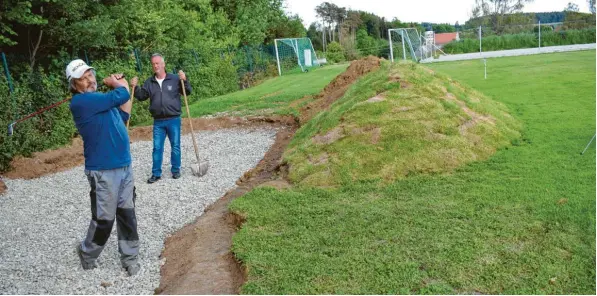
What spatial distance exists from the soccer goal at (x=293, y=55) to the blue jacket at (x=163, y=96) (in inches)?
829

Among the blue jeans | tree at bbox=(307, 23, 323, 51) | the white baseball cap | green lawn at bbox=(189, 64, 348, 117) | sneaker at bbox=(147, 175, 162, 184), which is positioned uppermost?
tree at bbox=(307, 23, 323, 51)

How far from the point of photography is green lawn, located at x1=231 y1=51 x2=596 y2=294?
419cm

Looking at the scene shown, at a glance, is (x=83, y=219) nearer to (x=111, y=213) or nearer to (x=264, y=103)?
(x=111, y=213)

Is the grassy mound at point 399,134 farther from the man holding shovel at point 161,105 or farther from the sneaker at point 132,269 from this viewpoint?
the sneaker at point 132,269

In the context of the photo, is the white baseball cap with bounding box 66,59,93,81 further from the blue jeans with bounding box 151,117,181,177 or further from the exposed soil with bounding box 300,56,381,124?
the exposed soil with bounding box 300,56,381,124

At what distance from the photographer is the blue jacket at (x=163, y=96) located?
8.55m

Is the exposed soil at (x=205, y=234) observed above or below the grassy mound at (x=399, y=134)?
below

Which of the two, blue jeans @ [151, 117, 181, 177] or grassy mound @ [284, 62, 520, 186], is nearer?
grassy mound @ [284, 62, 520, 186]

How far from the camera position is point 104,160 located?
5.04m

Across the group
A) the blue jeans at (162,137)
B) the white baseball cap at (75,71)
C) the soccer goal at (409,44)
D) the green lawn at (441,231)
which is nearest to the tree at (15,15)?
Result: the blue jeans at (162,137)

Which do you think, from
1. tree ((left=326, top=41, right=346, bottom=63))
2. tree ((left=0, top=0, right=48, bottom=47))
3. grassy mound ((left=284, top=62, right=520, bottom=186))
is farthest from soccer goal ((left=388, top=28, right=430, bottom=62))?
grassy mound ((left=284, top=62, right=520, bottom=186))

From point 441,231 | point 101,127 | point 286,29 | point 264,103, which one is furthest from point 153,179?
point 286,29

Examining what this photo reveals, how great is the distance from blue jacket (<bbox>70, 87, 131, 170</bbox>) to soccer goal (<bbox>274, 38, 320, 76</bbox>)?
81.2 feet

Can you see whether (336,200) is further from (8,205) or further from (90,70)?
(8,205)
